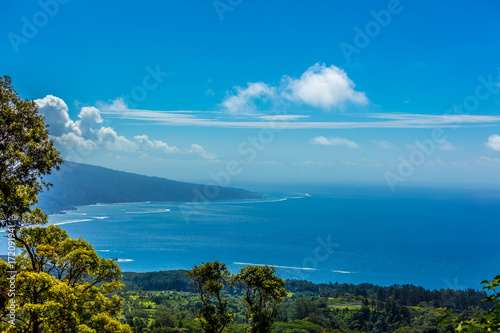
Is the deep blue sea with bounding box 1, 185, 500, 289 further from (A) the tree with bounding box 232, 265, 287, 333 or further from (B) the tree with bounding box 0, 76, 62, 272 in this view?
(B) the tree with bounding box 0, 76, 62, 272

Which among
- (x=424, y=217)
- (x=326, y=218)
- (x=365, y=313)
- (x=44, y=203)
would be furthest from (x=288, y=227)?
(x=44, y=203)

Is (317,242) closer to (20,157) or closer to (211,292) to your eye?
(211,292)

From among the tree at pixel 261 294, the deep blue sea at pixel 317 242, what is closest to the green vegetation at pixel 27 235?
the tree at pixel 261 294

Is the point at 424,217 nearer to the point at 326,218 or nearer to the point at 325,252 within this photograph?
the point at 326,218

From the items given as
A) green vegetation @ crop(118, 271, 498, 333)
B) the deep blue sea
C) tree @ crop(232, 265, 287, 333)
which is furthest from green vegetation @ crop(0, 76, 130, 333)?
the deep blue sea

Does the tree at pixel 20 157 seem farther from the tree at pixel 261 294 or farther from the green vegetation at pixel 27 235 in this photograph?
the tree at pixel 261 294
